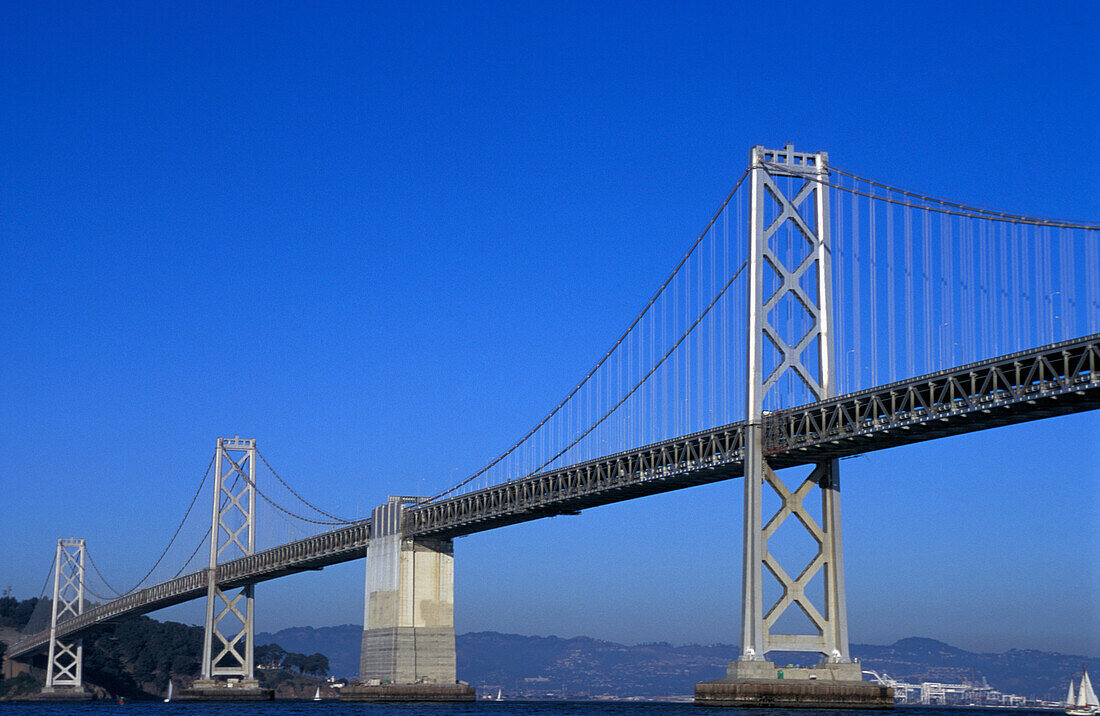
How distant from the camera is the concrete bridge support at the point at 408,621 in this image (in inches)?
2623

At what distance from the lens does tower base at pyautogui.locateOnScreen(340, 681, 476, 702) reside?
6544 centimetres

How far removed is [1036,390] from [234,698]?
6191 centimetres

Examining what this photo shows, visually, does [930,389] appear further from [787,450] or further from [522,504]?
[522,504]

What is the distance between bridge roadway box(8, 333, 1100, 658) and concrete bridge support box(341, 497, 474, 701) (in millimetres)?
1609

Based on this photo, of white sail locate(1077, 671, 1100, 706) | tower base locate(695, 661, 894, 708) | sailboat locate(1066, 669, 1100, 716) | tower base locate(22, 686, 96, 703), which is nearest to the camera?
tower base locate(695, 661, 894, 708)

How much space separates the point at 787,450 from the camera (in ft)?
140

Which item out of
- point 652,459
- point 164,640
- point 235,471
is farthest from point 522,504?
point 164,640

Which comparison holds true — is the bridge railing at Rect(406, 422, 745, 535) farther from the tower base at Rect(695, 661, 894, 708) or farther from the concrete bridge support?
the tower base at Rect(695, 661, 894, 708)

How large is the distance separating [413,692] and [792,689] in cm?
2858

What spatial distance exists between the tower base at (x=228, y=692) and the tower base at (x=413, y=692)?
67.3 ft

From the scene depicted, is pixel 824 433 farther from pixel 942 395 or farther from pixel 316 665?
pixel 316 665

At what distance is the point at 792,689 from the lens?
40.6 m

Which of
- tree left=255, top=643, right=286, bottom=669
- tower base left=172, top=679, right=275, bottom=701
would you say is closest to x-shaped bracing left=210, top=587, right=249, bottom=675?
tower base left=172, top=679, right=275, bottom=701

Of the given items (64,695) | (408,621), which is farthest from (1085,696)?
(64,695)
